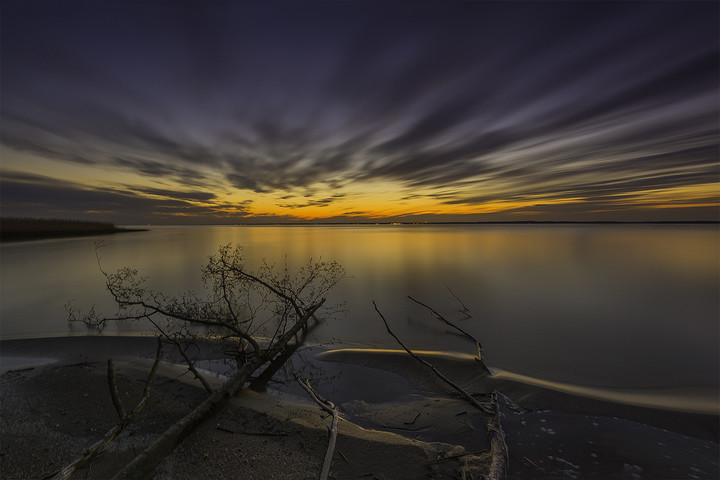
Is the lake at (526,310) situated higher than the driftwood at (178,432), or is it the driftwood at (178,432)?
the driftwood at (178,432)

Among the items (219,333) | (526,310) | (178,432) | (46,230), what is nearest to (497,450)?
(178,432)

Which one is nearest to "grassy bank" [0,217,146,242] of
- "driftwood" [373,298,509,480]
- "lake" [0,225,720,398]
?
"lake" [0,225,720,398]

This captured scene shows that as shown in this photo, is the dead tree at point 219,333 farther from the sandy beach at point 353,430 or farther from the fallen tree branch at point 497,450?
the fallen tree branch at point 497,450

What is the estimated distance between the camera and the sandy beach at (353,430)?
4.10 metres

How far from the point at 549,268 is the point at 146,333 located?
28410 millimetres

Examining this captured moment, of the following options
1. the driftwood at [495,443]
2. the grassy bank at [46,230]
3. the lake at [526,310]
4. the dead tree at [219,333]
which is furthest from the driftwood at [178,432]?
the grassy bank at [46,230]

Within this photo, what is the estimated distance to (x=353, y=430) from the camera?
4965mm

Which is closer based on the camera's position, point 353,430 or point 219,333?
point 353,430

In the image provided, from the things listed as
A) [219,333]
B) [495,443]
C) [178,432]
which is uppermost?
[178,432]

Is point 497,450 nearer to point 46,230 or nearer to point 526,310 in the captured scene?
point 526,310

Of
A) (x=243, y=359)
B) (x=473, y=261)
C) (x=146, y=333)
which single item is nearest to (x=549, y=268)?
(x=473, y=261)

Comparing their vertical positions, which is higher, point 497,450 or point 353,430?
point 497,450

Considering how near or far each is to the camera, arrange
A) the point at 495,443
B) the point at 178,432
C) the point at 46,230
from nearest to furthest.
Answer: the point at 178,432, the point at 495,443, the point at 46,230

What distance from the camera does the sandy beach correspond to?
4102 mm
